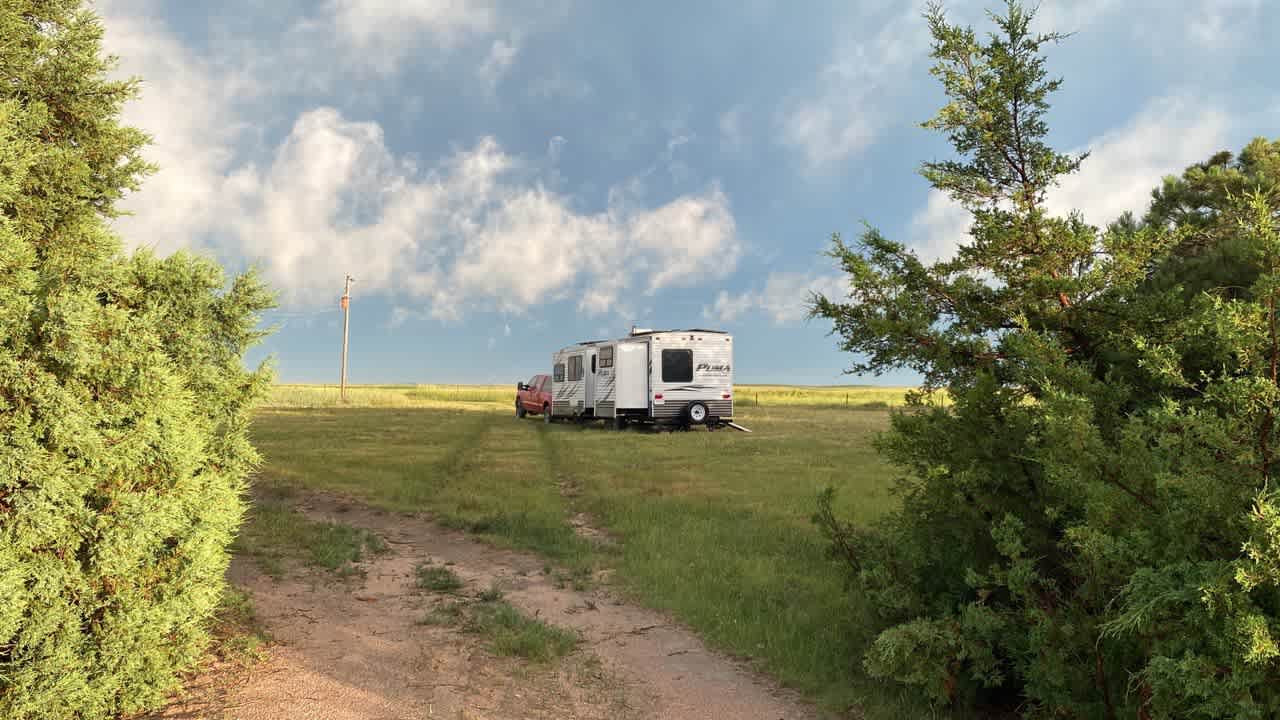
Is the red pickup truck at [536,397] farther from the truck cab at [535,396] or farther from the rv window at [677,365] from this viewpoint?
the rv window at [677,365]

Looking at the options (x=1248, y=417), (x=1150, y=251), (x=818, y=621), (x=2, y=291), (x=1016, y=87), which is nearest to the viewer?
(x=1248, y=417)

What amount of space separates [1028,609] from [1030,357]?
128 cm

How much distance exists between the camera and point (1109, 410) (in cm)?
370

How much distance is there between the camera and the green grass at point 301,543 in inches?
271

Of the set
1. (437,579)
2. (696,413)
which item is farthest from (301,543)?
(696,413)

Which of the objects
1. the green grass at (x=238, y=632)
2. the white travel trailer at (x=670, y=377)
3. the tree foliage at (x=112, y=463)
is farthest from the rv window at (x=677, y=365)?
the tree foliage at (x=112, y=463)

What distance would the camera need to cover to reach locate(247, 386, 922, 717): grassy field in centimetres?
520

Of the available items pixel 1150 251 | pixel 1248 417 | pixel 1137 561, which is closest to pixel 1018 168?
pixel 1150 251

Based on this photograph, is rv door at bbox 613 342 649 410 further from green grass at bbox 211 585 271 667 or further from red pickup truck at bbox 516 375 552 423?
green grass at bbox 211 585 271 667

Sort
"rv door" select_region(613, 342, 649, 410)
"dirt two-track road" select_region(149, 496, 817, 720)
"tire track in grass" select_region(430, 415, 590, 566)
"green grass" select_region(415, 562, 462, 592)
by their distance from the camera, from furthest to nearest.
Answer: "rv door" select_region(613, 342, 649, 410) → "tire track in grass" select_region(430, 415, 590, 566) → "green grass" select_region(415, 562, 462, 592) → "dirt two-track road" select_region(149, 496, 817, 720)

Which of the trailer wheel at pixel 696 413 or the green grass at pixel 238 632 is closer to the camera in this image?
the green grass at pixel 238 632

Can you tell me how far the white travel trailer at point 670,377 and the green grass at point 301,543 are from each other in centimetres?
1366

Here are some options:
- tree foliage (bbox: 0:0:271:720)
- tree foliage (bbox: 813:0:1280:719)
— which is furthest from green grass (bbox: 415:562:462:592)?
tree foliage (bbox: 813:0:1280:719)

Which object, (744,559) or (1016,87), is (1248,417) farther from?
(744,559)
